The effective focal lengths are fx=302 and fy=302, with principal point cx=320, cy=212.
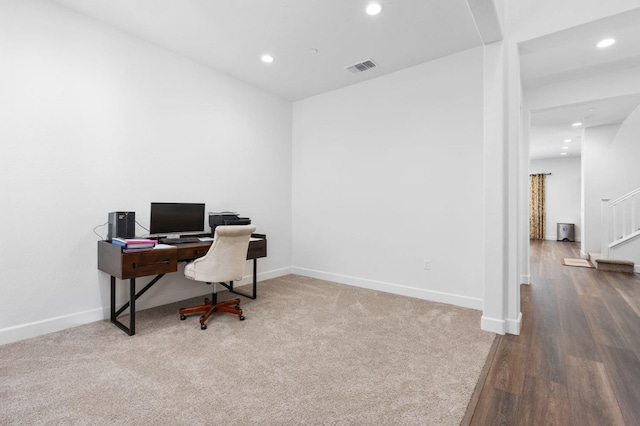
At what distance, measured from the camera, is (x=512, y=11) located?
2.67m

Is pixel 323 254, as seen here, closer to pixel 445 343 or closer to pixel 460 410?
pixel 445 343

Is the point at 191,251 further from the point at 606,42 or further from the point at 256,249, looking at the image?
the point at 606,42

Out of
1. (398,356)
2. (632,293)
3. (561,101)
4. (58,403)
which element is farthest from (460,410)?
(561,101)

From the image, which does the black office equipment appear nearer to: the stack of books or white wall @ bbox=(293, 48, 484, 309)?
the stack of books

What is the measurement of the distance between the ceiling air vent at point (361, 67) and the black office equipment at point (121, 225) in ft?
9.83

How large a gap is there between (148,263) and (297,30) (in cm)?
262

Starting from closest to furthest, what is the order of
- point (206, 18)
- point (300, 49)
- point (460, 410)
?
point (460, 410), point (206, 18), point (300, 49)

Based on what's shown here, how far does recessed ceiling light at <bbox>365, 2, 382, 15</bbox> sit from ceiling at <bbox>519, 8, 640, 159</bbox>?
131cm

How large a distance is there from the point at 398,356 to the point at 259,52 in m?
3.38

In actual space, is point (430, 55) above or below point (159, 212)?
above

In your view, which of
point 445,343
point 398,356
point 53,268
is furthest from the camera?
point 53,268

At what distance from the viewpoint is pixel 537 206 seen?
10.3 m

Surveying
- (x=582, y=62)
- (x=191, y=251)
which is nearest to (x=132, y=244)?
(x=191, y=251)

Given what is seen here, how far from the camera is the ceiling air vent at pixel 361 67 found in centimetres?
367
